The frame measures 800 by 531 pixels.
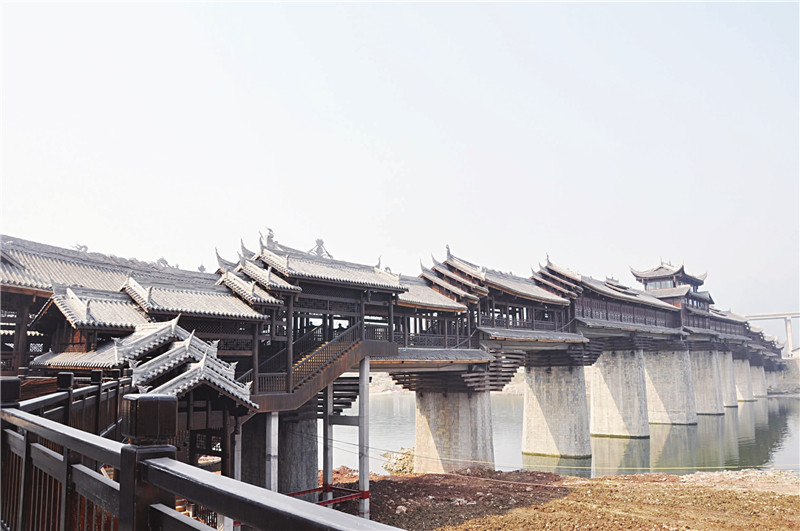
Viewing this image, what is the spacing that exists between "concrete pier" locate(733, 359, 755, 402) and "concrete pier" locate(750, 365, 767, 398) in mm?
6133

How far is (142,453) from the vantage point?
192 cm

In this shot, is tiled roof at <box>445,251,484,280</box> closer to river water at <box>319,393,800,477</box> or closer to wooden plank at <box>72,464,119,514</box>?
river water at <box>319,393,800,477</box>

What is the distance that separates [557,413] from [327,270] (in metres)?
18.9

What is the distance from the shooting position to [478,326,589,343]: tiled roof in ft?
84.8

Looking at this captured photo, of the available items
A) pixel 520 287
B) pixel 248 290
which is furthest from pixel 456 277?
pixel 248 290

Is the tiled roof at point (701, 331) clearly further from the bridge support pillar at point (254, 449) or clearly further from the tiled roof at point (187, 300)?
the tiled roof at point (187, 300)

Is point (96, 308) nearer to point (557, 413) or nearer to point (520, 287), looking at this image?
→ point (520, 287)

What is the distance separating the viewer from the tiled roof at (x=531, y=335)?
1018 inches

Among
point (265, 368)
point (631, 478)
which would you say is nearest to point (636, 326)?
point (631, 478)

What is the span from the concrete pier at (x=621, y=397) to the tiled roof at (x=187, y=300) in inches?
1189

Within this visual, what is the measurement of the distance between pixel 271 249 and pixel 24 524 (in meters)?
14.3

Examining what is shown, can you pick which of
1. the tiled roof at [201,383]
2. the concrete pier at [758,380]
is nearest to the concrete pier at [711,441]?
the concrete pier at [758,380]

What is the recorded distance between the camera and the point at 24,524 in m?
3.39

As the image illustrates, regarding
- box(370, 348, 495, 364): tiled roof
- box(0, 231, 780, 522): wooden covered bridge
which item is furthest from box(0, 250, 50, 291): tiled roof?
box(370, 348, 495, 364): tiled roof
